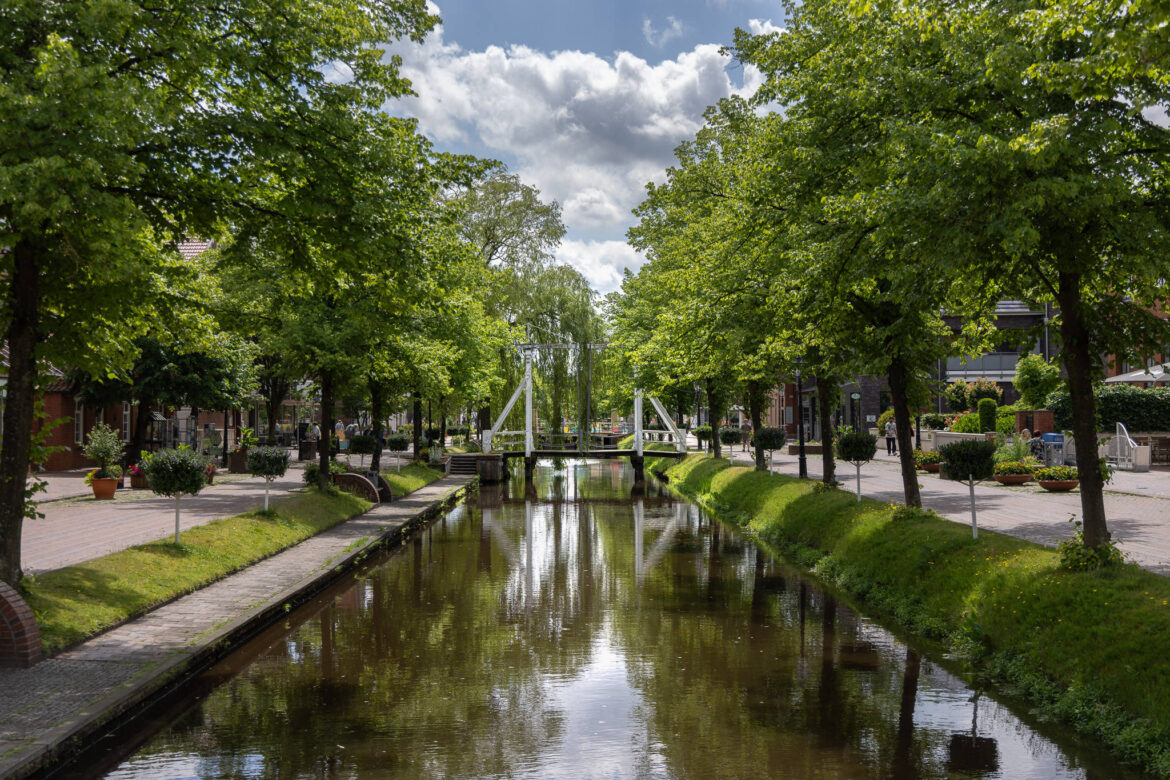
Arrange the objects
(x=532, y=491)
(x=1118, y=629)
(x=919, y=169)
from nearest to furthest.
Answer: (x=1118, y=629) < (x=919, y=169) < (x=532, y=491)

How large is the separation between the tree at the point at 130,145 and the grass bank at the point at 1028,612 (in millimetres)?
8363

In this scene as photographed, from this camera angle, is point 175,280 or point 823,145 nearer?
point 175,280

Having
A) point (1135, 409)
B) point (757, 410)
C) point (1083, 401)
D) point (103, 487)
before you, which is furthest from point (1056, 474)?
point (103, 487)

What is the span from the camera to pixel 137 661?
8.93m

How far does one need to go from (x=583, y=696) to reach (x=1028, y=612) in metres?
4.37

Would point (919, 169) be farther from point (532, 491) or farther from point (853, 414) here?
point (853, 414)

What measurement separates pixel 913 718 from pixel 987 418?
35118 mm

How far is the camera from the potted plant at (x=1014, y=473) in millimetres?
25703

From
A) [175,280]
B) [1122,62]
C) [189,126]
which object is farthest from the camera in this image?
[175,280]

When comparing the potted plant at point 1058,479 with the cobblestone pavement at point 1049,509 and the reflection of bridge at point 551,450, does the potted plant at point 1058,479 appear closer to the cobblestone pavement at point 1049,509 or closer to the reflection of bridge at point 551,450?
the cobblestone pavement at point 1049,509

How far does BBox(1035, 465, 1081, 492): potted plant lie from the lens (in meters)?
23.4

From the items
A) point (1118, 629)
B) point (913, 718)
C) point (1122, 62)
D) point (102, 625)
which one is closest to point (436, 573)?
point (102, 625)

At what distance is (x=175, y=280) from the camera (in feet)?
40.3

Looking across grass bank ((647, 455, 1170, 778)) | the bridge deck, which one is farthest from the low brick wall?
the bridge deck
